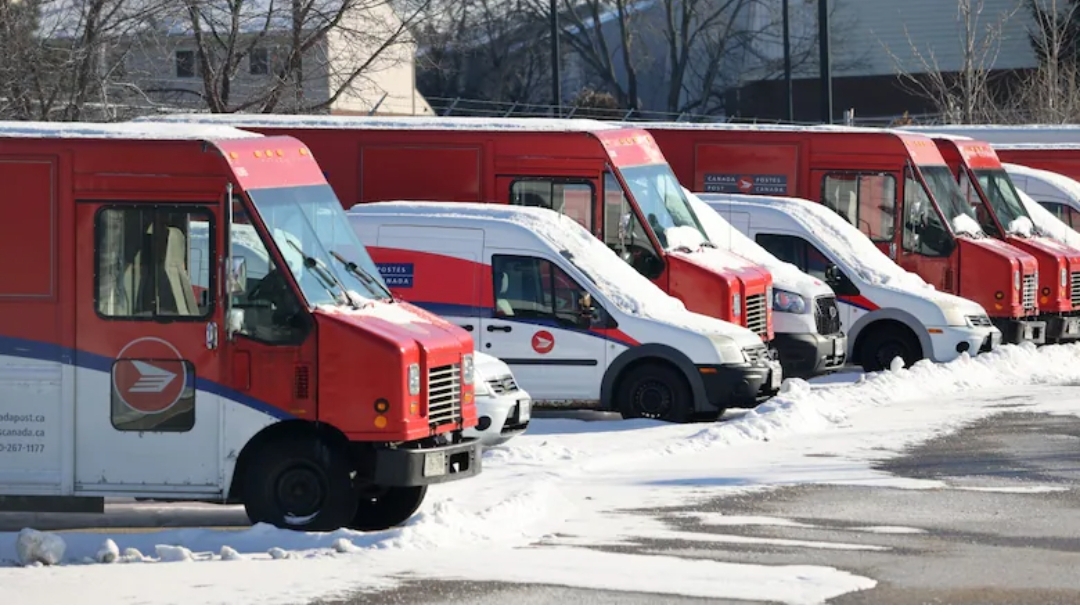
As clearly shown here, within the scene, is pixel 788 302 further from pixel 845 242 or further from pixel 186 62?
pixel 186 62

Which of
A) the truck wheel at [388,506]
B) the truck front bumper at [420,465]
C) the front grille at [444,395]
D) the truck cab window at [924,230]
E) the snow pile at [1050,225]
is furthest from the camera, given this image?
the snow pile at [1050,225]

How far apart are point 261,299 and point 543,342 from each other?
5814mm

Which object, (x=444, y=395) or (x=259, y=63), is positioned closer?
(x=444, y=395)

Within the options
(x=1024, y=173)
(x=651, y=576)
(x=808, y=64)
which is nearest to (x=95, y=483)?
(x=651, y=576)

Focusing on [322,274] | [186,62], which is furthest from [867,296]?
[322,274]

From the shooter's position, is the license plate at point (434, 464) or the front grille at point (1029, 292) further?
the front grille at point (1029, 292)

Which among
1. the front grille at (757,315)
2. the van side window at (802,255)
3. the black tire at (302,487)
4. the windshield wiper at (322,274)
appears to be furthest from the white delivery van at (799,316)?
the black tire at (302,487)

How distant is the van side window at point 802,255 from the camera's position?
22094 millimetres

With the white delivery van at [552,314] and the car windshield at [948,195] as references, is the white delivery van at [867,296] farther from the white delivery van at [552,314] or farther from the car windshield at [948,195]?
the white delivery van at [552,314]

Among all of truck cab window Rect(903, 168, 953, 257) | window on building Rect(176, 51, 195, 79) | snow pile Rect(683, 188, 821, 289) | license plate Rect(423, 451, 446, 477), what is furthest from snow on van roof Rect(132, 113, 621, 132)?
license plate Rect(423, 451, 446, 477)

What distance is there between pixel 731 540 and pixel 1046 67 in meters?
38.6

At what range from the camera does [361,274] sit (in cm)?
1255

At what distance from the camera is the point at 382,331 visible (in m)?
11.7

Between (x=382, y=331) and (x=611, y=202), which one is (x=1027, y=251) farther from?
(x=382, y=331)
